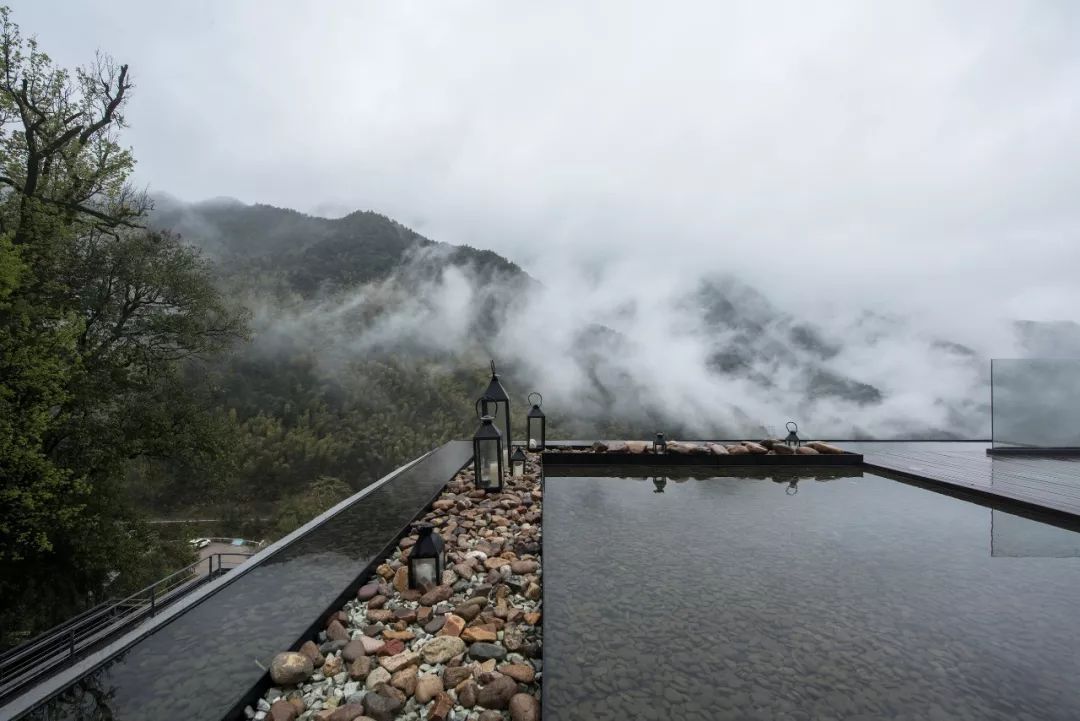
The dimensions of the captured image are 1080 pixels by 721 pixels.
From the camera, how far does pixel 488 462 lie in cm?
562

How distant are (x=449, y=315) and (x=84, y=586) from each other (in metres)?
56.3

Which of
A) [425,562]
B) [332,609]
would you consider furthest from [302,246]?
[332,609]

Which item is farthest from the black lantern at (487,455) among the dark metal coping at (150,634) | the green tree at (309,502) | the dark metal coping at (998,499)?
the green tree at (309,502)

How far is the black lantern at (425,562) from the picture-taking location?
3301mm

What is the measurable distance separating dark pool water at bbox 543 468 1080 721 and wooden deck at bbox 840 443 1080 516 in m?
0.73

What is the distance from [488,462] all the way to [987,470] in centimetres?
732

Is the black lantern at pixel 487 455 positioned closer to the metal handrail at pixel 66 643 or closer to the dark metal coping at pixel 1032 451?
the metal handrail at pixel 66 643

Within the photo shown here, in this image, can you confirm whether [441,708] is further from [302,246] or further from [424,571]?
[302,246]

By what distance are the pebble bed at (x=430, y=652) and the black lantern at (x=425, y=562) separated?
0.07 meters

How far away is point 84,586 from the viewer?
33.5 feet

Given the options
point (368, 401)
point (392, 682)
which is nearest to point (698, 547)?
point (392, 682)

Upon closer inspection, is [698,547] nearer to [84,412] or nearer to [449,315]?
[84,412]

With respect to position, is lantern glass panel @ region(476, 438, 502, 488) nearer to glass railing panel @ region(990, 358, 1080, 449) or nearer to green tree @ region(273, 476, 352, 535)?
glass railing panel @ region(990, 358, 1080, 449)

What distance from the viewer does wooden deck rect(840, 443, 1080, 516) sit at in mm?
5367
